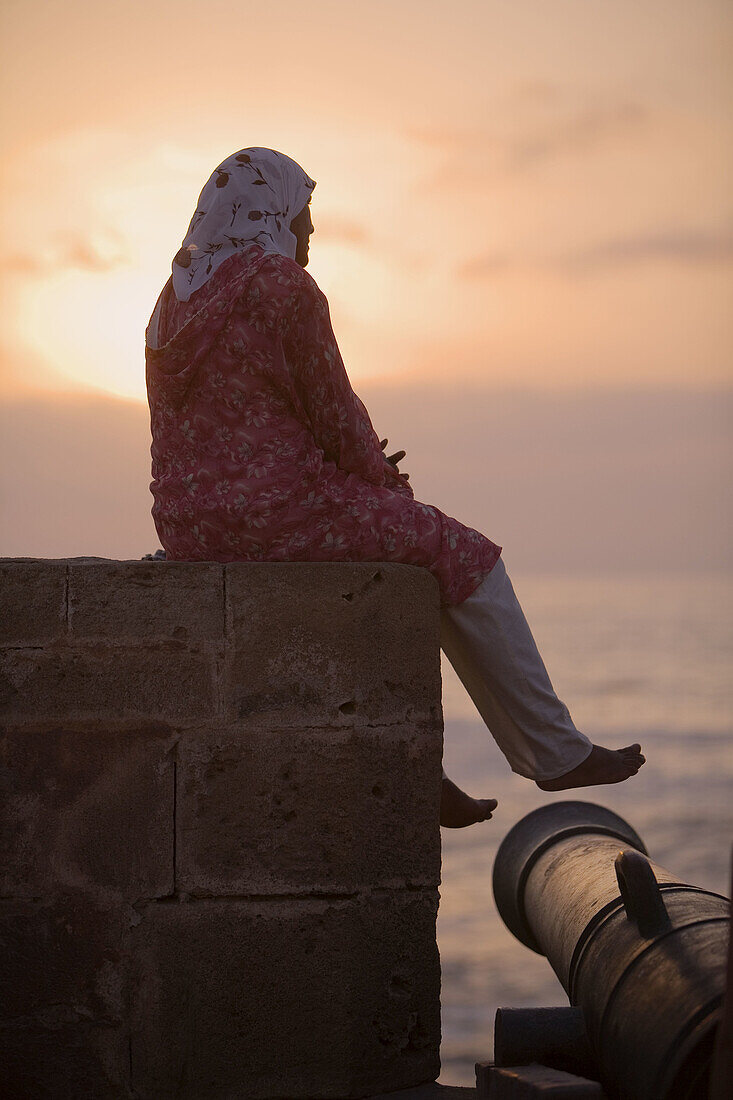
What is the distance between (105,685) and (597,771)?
1.59 m

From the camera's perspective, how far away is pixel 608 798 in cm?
2791

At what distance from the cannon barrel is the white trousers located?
46 centimetres

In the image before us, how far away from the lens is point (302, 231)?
153 inches

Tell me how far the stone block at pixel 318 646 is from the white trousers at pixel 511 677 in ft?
1.16

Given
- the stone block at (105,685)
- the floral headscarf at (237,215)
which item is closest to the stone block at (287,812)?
the stone block at (105,685)

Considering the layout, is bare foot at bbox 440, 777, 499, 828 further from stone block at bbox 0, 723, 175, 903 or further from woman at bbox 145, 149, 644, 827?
stone block at bbox 0, 723, 175, 903

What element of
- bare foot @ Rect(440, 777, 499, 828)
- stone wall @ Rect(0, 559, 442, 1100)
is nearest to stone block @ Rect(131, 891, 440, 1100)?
stone wall @ Rect(0, 559, 442, 1100)

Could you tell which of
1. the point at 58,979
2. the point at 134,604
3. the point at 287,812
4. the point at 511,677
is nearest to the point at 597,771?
the point at 511,677

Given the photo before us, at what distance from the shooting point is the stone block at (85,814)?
339cm

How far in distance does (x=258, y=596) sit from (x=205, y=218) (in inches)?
46.5

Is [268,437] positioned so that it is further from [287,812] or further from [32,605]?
[287,812]

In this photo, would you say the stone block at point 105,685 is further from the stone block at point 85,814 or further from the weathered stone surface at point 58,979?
the weathered stone surface at point 58,979

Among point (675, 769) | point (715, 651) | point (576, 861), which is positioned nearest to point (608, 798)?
point (675, 769)

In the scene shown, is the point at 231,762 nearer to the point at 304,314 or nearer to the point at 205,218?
the point at 304,314
